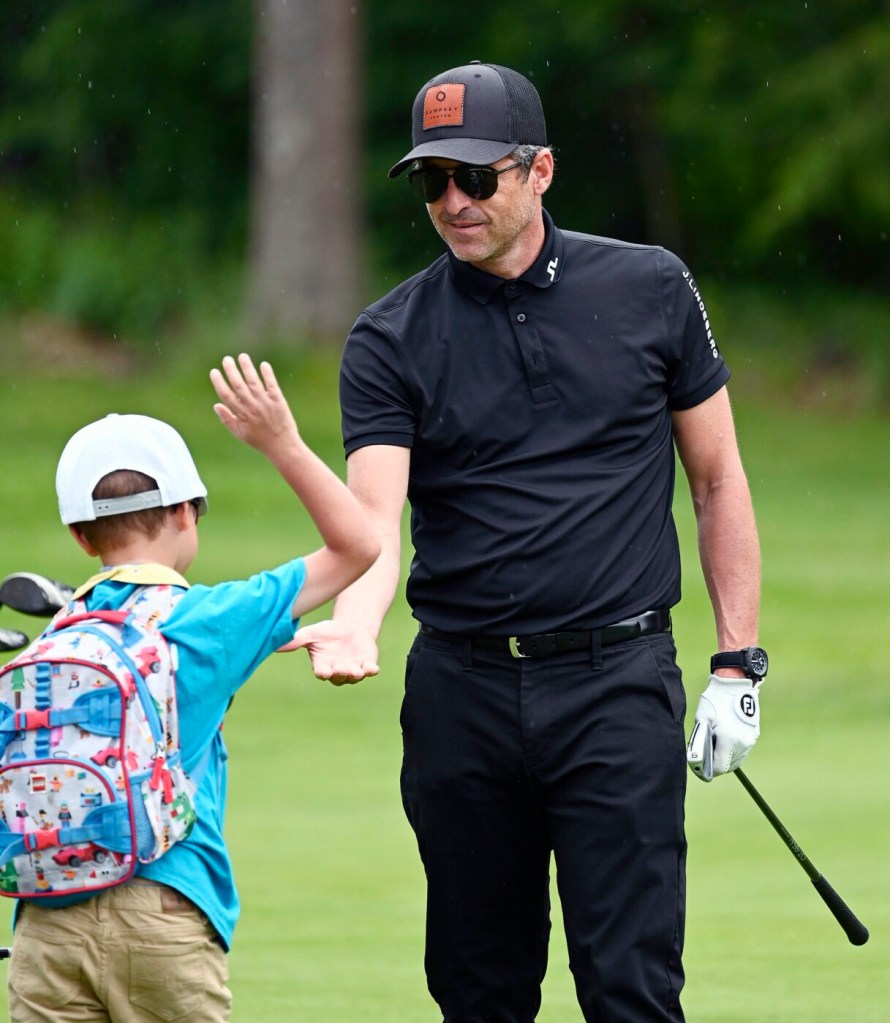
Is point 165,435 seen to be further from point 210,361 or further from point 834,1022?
point 210,361

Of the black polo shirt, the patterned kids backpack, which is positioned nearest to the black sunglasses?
the black polo shirt

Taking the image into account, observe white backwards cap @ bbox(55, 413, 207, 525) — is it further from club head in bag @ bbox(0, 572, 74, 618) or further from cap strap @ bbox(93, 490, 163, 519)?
club head in bag @ bbox(0, 572, 74, 618)

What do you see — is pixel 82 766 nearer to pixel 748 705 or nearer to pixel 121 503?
pixel 121 503

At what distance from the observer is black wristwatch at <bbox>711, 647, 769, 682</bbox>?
14.5ft

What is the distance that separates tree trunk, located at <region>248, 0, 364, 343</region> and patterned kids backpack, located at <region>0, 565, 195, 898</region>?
65.8 feet

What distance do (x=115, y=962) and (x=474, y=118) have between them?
1875 mm

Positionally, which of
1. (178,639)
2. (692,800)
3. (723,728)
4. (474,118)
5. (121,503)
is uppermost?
(474,118)

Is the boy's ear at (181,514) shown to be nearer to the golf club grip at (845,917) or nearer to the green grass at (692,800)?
the golf club grip at (845,917)

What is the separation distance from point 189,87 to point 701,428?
86.3 ft

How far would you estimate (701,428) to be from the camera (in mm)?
4414

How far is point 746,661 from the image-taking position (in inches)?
174

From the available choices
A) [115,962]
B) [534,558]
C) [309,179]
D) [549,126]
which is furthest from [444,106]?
[549,126]

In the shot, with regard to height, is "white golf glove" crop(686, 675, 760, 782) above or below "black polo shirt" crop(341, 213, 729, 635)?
below

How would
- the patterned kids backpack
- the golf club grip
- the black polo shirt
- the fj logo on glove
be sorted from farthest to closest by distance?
the golf club grip, the fj logo on glove, the black polo shirt, the patterned kids backpack
